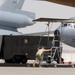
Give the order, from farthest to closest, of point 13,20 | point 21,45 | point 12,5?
point 12,5
point 13,20
point 21,45

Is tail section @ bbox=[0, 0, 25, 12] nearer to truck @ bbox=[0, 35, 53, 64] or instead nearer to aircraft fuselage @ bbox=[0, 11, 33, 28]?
aircraft fuselage @ bbox=[0, 11, 33, 28]

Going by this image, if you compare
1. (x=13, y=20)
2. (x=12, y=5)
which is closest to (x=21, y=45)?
(x=13, y=20)

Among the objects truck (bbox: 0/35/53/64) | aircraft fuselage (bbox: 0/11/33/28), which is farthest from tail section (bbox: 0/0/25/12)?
truck (bbox: 0/35/53/64)

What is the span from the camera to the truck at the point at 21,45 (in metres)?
27.7

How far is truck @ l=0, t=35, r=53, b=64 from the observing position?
27719 mm

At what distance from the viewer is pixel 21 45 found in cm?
2797

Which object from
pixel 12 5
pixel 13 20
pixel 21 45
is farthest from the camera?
pixel 12 5

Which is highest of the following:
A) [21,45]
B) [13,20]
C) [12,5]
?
[12,5]

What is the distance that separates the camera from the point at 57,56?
26.8 m

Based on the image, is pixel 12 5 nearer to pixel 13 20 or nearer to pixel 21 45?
pixel 13 20

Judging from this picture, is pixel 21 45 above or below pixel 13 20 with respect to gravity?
below

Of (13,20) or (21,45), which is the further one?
(13,20)

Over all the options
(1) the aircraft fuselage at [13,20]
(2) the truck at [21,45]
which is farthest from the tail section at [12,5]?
(2) the truck at [21,45]

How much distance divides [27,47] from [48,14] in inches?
725
